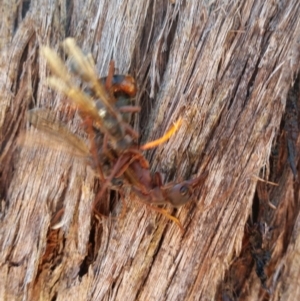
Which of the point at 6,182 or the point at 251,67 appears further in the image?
the point at 6,182

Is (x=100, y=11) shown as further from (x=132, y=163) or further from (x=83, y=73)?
(x=132, y=163)

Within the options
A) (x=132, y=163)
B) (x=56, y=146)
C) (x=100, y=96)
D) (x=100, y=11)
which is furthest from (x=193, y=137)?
(x=100, y=11)

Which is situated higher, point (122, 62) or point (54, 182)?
point (122, 62)

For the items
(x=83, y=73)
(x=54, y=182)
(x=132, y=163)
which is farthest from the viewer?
(x=54, y=182)

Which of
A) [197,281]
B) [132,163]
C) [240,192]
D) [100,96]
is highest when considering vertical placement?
[100,96]

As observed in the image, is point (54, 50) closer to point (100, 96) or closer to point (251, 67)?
point (100, 96)

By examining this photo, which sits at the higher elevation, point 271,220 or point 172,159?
point 172,159

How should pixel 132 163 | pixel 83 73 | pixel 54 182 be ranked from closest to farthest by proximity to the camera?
pixel 83 73, pixel 132 163, pixel 54 182
